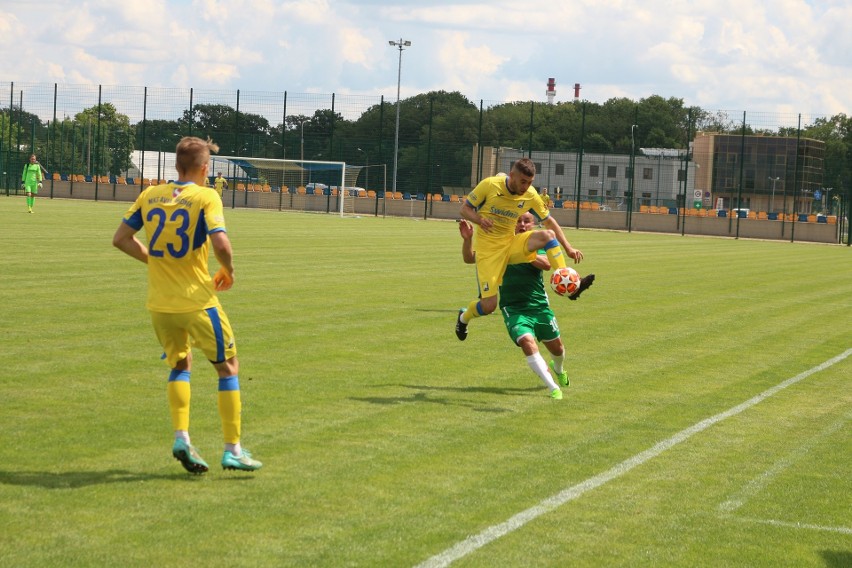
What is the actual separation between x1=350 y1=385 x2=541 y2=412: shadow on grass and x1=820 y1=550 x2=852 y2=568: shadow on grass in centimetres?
372

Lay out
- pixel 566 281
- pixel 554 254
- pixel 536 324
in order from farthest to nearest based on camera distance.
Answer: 1. pixel 566 281
2. pixel 554 254
3. pixel 536 324

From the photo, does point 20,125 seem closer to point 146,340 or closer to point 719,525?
point 146,340

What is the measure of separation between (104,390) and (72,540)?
12.7ft

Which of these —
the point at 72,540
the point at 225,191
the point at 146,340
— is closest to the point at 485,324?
the point at 146,340

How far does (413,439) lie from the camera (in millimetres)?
8117

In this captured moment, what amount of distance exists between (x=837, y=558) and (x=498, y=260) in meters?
5.32

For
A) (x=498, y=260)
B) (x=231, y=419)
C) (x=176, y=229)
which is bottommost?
(x=231, y=419)

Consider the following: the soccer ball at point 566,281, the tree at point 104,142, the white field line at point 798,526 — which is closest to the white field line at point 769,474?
the white field line at point 798,526

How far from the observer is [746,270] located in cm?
2900

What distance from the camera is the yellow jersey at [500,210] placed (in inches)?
425

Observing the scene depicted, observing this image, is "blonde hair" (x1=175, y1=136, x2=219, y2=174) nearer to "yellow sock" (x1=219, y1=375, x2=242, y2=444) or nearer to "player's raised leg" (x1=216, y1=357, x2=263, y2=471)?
"player's raised leg" (x1=216, y1=357, x2=263, y2=471)

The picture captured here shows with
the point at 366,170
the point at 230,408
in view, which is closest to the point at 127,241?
the point at 230,408

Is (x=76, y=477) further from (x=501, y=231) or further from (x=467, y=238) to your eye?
(x=467, y=238)

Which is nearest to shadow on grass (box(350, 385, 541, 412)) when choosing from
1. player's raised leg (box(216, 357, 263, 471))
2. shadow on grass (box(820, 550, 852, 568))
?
player's raised leg (box(216, 357, 263, 471))
